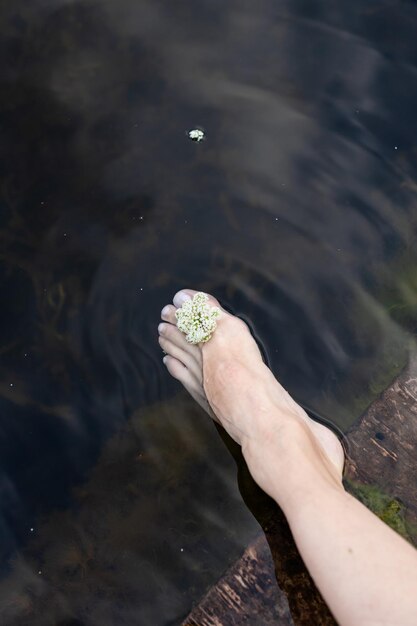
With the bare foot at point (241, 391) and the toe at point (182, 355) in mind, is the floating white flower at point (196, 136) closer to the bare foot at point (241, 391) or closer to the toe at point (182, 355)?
the bare foot at point (241, 391)

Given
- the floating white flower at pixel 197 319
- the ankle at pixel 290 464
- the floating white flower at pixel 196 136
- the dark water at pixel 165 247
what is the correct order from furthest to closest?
the floating white flower at pixel 196 136 < the floating white flower at pixel 197 319 < the dark water at pixel 165 247 < the ankle at pixel 290 464

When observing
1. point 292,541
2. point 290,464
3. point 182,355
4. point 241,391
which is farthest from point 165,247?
point 292,541

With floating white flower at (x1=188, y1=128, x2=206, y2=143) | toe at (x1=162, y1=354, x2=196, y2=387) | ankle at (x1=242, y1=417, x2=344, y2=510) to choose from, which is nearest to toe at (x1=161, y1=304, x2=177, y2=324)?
toe at (x1=162, y1=354, x2=196, y2=387)

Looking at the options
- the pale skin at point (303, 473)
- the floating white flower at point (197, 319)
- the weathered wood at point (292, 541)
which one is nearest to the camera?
the pale skin at point (303, 473)

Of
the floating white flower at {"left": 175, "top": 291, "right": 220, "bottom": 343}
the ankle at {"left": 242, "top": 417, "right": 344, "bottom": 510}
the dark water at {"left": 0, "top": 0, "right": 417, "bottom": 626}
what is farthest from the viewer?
the floating white flower at {"left": 175, "top": 291, "right": 220, "bottom": 343}

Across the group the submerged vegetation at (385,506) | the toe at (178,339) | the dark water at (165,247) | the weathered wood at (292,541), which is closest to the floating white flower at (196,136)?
the dark water at (165,247)

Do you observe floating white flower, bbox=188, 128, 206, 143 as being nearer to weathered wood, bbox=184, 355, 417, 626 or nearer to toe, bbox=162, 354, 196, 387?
toe, bbox=162, 354, 196, 387

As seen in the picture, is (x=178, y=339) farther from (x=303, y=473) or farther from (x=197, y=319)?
(x=303, y=473)
